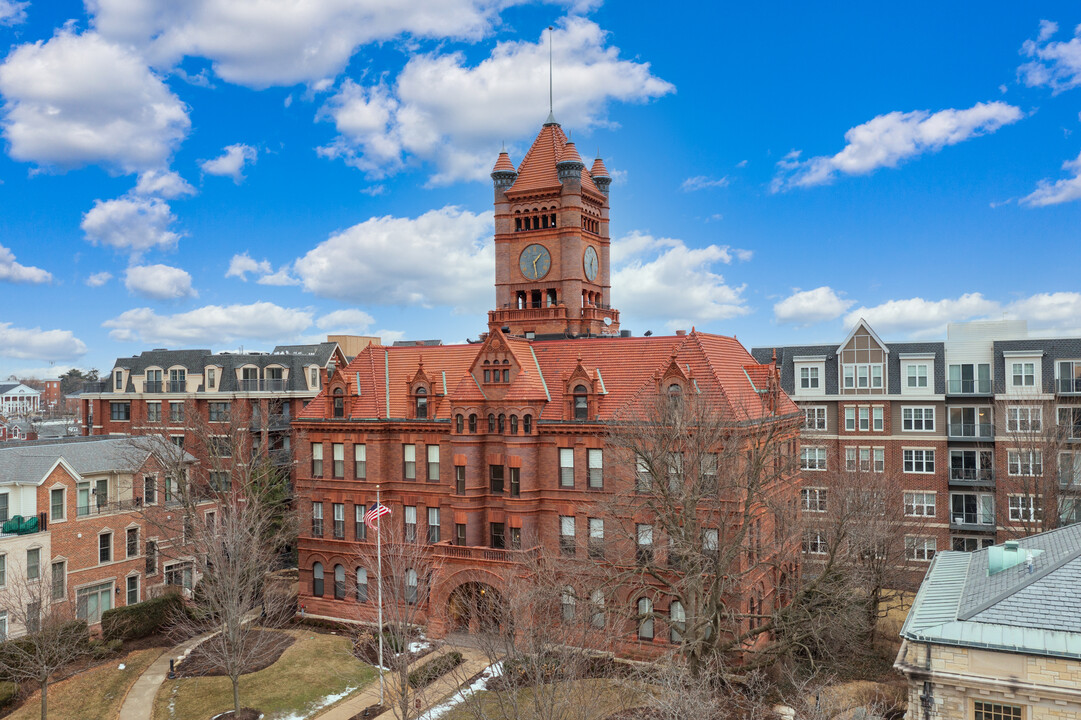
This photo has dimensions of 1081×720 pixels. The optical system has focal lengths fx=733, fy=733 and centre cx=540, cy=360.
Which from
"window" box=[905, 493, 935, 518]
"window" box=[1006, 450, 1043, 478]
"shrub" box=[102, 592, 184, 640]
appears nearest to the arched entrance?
"shrub" box=[102, 592, 184, 640]

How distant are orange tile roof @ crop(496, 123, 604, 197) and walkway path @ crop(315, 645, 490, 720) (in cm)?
3337

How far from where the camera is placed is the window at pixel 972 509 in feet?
185

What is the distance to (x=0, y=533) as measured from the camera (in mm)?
41094

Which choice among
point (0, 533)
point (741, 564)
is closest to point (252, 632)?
point (0, 533)

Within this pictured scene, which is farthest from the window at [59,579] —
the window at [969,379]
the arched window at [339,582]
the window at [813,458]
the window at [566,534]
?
the window at [969,379]

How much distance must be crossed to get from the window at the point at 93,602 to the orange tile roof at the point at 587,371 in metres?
16.3

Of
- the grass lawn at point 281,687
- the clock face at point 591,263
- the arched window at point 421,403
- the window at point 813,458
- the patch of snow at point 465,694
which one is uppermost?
the clock face at point 591,263

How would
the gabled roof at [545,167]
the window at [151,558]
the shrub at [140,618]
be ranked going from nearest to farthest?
the shrub at [140,618], the window at [151,558], the gabled roof at [545,167]

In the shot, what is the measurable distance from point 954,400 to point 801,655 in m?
28.1

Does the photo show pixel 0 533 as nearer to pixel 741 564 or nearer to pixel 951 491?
pixel 741 564

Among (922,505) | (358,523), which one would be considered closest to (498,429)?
(358,523)

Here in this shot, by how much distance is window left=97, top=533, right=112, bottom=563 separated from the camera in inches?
1836

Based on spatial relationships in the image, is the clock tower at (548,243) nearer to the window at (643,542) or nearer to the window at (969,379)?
the window at (643,542)

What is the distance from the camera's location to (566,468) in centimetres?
4303
